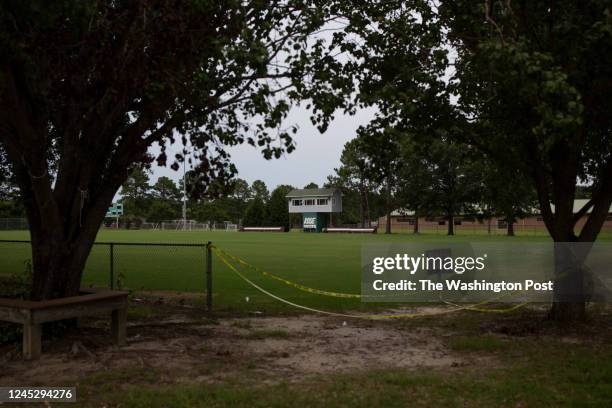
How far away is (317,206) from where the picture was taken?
91.6 metres

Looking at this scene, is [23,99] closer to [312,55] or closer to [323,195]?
[312,55]

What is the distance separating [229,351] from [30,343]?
2.49m

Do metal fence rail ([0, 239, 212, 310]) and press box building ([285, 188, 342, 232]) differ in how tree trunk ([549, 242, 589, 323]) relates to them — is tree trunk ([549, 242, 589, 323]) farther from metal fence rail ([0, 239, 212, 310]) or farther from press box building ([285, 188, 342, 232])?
press box building ([285, 188, 342, 232])

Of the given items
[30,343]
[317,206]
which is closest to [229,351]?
[30,343]

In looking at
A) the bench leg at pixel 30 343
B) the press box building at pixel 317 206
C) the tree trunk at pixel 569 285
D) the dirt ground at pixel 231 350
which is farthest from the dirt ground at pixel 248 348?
the press box building at pixel 317 206

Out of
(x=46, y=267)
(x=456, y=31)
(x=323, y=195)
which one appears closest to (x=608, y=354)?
(x=456, y=31)

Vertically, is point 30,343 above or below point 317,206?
below

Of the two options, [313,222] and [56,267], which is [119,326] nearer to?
[56,267]

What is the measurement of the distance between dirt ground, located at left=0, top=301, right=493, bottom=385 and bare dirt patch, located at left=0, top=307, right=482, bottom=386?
1 cm

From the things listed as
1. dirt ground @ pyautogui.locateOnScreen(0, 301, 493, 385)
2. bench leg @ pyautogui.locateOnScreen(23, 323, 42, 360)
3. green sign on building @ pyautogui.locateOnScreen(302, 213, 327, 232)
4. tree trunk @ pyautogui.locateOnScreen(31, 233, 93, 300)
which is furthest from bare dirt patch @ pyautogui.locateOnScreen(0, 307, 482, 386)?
green sign on building @ pyautogui.locateOnScreen(302, 213, 327, 232)

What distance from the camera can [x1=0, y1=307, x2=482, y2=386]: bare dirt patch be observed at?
6.59 metres

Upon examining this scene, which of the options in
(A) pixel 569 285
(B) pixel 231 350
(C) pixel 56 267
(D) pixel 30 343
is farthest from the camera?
(A) pixel 569 285

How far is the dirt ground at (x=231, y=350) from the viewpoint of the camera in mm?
6645

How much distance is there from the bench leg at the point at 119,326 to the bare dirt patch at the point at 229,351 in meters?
0.14
